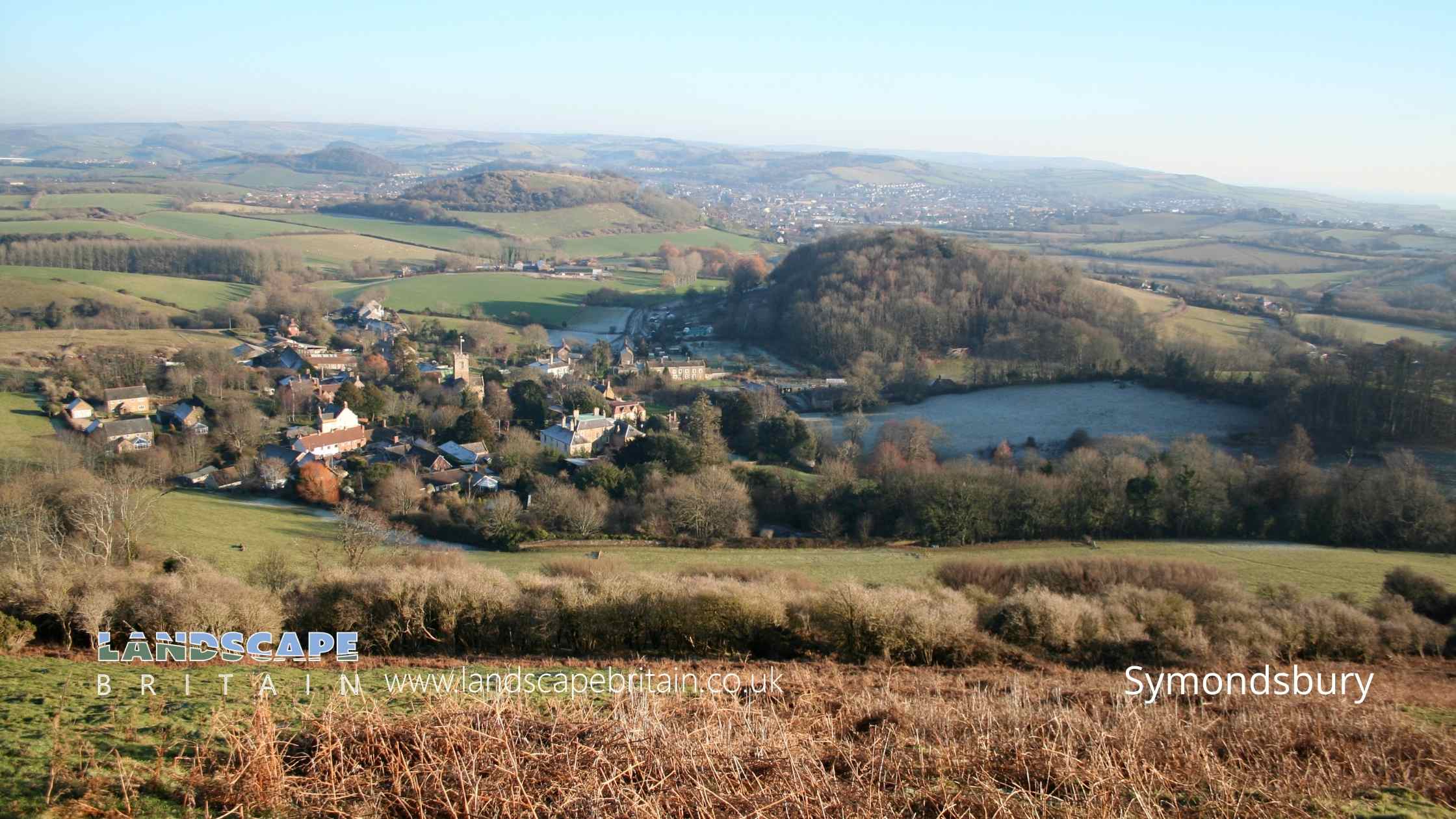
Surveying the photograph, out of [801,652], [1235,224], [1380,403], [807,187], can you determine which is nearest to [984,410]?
[1380,403]

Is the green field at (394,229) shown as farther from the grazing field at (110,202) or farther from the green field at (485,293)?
the green field at (485,293)

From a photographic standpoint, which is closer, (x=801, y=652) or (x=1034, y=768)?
(x=1034, y=768)

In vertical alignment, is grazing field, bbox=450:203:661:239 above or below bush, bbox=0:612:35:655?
above

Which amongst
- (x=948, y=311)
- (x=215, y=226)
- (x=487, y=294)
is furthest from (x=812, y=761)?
(x=215, y=226)

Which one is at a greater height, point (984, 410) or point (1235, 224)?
point (1235, 224)

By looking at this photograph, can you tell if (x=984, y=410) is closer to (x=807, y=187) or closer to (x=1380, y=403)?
(x=1380, y=403)

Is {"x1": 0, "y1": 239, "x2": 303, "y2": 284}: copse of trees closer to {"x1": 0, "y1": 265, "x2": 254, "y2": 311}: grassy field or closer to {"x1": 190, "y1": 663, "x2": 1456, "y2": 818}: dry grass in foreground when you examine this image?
{"x1": 0, "y1": 265, "x2": 254, "y2": 311}: grassy field

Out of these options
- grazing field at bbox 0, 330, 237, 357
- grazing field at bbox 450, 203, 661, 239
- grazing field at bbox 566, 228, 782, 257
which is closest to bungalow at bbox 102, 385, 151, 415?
grazing field at bbox 0, 330, 237, 357
